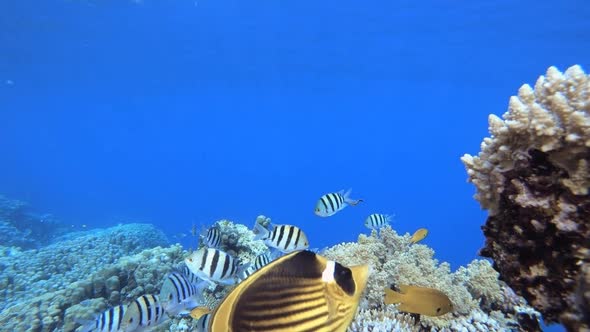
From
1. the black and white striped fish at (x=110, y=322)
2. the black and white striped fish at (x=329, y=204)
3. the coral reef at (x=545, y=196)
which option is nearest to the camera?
the coral reef at (x=545, y=196)

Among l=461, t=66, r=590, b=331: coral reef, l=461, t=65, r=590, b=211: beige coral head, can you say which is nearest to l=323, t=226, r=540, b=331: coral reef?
l=461, t=66, r=590, b=331: coral reef

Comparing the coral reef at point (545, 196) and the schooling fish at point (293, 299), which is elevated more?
the coral reef at point (545, 196)

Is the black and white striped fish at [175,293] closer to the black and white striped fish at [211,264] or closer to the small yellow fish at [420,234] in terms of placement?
the black and white striped fish at [211,264]

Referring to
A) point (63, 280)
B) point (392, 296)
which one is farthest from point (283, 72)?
point (392, 296)

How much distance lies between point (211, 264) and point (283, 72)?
1778 inches

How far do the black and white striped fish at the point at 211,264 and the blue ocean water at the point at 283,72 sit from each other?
8959mm

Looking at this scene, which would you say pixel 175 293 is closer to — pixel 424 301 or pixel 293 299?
pixel 424 301

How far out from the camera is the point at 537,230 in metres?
2.18

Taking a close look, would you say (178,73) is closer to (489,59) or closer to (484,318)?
(489,59)

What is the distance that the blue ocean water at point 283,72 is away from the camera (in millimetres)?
31109

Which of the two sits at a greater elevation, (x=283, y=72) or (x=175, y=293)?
(x=283, y=72)

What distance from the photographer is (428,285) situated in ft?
16.6

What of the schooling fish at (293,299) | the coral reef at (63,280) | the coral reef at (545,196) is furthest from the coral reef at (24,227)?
the coral reef at (545,196)

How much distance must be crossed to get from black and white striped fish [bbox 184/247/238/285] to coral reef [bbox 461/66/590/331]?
101 inches
